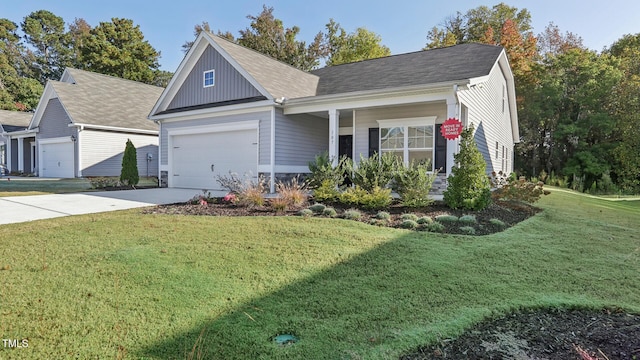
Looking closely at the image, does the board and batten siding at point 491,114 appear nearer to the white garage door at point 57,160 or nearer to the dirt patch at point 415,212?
the dirt patch at point 415,212

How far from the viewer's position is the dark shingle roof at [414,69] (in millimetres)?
9969

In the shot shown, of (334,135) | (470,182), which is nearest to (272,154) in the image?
(334,135)

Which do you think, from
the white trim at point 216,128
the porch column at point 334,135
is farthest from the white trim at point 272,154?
the porch column at point 334,135

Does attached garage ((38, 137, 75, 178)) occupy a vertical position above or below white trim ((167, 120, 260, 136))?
below

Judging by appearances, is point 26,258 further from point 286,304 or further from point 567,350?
point 567,350

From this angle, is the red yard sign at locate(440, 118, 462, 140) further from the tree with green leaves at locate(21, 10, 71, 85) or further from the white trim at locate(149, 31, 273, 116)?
the tree with green leaves at locate(21, 10, 71, 85)

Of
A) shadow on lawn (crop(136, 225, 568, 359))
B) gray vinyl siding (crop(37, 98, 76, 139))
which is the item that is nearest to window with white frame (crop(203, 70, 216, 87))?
gray vinyl siding (crop(37, 98, 76, 139))

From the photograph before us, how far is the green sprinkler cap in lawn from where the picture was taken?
85.3 inches

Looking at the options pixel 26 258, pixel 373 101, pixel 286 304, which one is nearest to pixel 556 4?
pixel 373 101

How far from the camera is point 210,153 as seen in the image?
12.2 metres

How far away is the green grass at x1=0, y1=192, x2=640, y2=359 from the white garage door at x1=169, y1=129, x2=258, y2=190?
19.8ft

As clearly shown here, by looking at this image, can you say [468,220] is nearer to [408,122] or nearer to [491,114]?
[408,122]

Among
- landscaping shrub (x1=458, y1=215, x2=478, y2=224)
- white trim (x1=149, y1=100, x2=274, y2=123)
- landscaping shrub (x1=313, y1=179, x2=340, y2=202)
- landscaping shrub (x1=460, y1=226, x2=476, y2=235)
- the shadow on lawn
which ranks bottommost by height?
the shadow on lawn

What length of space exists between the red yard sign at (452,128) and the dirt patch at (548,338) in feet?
19.0
